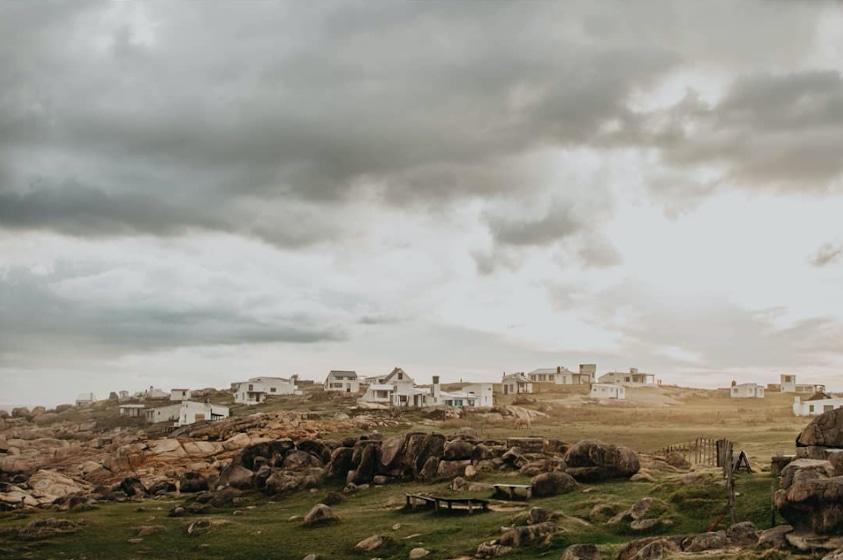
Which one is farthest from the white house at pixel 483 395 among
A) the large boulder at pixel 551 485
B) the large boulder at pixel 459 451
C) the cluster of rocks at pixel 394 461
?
the large boulder at pixel 551 485

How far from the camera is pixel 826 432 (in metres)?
39.0

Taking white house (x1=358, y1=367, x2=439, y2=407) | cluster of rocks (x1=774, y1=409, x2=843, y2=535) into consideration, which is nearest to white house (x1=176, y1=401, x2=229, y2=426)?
white house (x1=358, y1=367, x2=439, y2=407)

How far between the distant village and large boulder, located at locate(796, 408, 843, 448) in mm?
76154

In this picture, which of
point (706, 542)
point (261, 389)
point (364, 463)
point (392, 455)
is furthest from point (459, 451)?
point (261, 389)

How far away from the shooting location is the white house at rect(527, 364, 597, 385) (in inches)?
7013

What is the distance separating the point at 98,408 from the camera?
189 meters

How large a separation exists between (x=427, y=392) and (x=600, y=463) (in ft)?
312

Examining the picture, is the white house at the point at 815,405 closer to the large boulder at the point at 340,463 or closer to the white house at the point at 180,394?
the large boulder at the point at 340,463

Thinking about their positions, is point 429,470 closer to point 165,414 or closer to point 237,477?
point 237,477

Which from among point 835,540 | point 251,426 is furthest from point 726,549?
point 251,426

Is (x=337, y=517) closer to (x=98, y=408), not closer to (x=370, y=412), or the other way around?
(x=370, y=412)

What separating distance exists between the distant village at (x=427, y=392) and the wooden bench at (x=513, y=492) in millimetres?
76236

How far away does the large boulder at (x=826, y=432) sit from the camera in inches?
1517

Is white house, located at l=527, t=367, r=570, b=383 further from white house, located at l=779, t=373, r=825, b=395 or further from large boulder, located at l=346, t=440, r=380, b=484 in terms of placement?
large boulder, located at l=346, t=440, r=380, b=484
